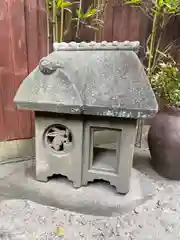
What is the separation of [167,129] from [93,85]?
2.27ft

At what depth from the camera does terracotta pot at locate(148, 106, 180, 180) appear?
66.8 inches

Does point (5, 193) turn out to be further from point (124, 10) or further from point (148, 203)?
point (124, 10)

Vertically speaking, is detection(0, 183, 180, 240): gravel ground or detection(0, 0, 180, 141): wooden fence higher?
detection(0, 0, 180, 141): wooden fence

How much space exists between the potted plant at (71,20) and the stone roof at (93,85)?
0.49 m

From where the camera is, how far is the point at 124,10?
7.22 feet

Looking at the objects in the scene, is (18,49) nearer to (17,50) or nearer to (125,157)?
(17,50)

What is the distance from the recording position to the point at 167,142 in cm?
171

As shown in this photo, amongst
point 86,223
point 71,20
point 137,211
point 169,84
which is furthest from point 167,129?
point 71,20

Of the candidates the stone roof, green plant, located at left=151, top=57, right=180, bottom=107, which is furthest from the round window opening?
green plant, located at left=151, top=57, right=180, bottom=107

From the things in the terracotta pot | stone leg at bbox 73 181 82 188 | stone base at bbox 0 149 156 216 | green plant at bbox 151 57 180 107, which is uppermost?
green plant at bbox 151 57 180 107

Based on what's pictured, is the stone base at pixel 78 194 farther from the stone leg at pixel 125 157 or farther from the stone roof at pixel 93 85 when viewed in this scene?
the stone roof at pixel 93 85

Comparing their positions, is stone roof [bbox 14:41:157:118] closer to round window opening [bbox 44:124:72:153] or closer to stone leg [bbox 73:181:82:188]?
round window opening [bbox 44:124:72:153]

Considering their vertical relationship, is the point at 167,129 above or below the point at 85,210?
above

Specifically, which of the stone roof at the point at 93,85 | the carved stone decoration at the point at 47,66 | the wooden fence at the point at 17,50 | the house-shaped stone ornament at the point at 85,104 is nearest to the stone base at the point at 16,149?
the wooden fence at the point at 17,50
